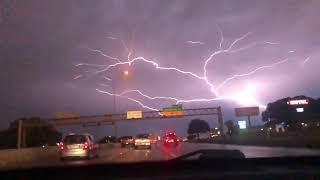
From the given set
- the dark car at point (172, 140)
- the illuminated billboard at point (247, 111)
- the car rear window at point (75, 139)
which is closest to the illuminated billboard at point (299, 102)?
the illuminated billboard at point (247, 111)

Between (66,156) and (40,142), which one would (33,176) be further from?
(40,142)

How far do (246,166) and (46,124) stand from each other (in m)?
102

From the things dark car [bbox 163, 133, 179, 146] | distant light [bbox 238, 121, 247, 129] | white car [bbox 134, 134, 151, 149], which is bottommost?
white car [bbox 134, 134, 151, 149]

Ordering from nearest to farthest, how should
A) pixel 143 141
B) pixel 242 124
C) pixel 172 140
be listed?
pixel 143 141 < pixel 172 140 < pixel 242 124

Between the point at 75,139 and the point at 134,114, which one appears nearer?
the point at 75,139

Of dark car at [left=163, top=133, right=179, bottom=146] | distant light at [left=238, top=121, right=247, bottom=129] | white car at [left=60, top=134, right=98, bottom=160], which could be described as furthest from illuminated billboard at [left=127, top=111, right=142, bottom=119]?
white car at [left=60, top=134, right=98, bottom=160]

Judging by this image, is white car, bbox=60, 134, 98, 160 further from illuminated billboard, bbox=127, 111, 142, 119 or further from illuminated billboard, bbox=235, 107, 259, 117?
illuminated billboard, bbox=235, 107, 259, 117

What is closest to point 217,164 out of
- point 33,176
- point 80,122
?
point 33,176

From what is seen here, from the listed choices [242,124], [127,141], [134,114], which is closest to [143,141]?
[127,141]

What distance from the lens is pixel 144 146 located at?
61688mm

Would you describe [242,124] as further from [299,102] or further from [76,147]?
[76,147]

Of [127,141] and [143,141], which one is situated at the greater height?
[127,141]

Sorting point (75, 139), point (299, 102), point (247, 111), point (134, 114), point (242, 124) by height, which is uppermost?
point (299, 102)

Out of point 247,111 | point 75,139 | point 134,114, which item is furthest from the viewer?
point 247,111
